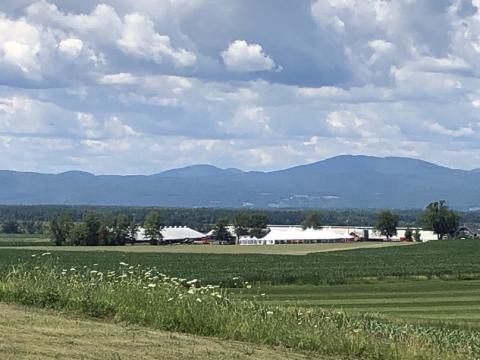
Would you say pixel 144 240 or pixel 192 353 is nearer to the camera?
pixel 192 353

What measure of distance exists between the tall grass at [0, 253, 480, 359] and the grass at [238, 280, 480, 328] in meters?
8.69

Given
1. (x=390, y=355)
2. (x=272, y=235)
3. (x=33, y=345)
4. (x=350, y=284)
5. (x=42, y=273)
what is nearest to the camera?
(x=33, y=345)

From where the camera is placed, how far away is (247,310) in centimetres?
1541

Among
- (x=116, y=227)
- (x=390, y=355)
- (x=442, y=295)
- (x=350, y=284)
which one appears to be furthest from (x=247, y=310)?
(x=116, y=227)

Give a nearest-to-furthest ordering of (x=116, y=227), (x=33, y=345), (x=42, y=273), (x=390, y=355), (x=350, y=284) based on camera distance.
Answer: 1. (x=33, y=345)
2. (x=390, y=355)
3. (x=42, y=273)
4. (x=350, y=284)
5. (x=116, y=227)

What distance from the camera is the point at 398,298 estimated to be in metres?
40.7

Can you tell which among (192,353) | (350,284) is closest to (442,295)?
(350,284)

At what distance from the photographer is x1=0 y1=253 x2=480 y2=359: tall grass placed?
531 inches

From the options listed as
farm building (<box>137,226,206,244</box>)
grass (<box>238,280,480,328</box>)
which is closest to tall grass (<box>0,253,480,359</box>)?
grass (<box>238,280,480,328</box>)

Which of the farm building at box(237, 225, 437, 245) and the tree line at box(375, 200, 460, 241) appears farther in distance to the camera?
the tree line at box(375, 200, 460, 241)

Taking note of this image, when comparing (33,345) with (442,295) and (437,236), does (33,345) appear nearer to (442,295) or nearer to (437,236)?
(442,295)

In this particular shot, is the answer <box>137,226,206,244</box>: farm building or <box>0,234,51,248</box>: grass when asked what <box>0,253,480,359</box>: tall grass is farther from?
<box>137,226,206,244</box>: farm building

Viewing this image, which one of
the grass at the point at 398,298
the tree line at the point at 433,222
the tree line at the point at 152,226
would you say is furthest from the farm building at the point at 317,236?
the grass at the point at 398,298

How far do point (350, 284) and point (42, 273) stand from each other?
36.8 m
